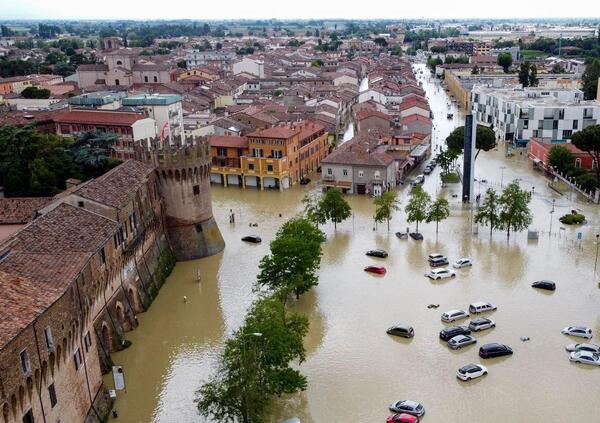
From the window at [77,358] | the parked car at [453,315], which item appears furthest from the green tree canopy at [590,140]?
the window at [77,358]

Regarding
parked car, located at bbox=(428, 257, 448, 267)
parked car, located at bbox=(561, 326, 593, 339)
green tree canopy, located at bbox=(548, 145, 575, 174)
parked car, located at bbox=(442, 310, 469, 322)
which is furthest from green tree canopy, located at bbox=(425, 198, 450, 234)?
green tree canopy, located at bbox=(548, 145, 575, 174)

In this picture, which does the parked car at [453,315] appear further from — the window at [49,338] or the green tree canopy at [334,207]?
the window at [49,338]

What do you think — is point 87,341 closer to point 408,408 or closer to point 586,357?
point 408,408

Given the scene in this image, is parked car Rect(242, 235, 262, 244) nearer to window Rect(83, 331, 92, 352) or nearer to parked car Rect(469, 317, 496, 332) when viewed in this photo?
parked car Rect(469, 317, 496, 332)

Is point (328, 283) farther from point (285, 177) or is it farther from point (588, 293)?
point (285, 177)

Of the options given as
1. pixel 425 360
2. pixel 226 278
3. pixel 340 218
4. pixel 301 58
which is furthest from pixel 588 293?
pixel 301 58

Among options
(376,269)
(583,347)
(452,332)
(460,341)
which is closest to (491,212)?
(376,269)

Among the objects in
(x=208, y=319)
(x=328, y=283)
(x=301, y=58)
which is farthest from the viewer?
(x=301, y=58)
